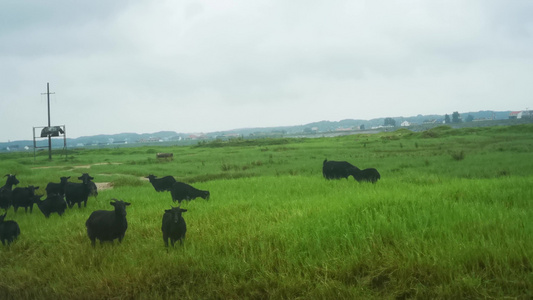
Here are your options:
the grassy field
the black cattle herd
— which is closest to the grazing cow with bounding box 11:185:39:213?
the black cattle herd

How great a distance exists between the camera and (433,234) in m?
4.56

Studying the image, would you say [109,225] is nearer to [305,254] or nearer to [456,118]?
[305,254]

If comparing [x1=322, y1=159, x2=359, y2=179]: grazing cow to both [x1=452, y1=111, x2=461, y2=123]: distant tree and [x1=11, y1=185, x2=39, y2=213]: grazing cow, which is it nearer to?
[x1=11, y1=185, x2=39, y2=213]: grazing cow

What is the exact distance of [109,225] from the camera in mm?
5555

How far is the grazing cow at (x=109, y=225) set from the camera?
18.1 feet

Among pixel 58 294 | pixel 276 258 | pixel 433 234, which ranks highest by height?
pixel 433 234

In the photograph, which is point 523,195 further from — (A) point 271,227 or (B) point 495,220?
(A) point 271,227

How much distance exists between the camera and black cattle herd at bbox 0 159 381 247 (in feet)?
17.1

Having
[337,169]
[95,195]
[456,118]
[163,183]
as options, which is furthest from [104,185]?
[456,118]

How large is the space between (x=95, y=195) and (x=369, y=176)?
32.0ft

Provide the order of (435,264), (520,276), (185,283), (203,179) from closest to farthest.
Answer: (520,276) < (435,264) < (185,283) < (203,179)

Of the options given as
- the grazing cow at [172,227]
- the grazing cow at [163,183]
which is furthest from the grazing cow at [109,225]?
the grazing cow at [163,183]

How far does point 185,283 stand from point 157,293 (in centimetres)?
38

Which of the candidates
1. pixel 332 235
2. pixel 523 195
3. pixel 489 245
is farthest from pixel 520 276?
pixel 523 195
